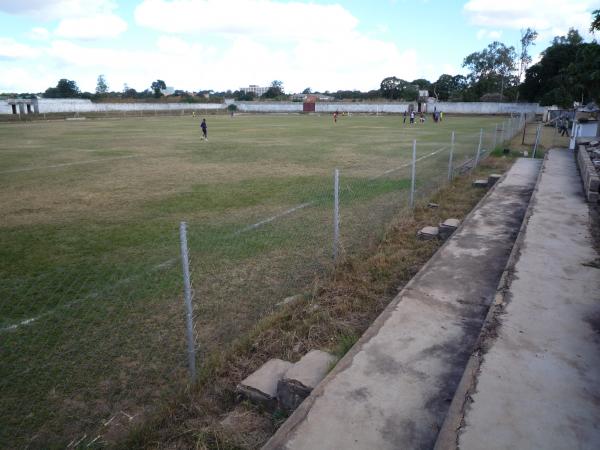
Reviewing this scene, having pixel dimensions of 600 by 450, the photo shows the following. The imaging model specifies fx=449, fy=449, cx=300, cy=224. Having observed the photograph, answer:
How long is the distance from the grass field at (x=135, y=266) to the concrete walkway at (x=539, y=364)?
252 cm

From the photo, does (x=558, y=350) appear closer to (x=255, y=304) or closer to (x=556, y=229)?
(x=255, y=304)

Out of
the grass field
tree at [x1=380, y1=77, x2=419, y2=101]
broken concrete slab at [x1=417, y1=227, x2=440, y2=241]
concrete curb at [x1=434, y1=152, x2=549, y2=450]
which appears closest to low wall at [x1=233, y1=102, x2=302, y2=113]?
tree at [x1=380, y1=77, x2=419, y2=101]

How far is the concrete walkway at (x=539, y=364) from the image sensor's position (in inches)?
116

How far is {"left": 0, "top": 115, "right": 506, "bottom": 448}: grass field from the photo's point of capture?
414cm

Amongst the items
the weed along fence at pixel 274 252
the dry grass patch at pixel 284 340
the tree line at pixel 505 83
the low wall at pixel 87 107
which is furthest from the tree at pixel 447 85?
the dry grass patch at pixel 284 340

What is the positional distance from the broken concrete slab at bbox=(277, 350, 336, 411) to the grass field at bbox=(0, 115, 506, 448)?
1072mm

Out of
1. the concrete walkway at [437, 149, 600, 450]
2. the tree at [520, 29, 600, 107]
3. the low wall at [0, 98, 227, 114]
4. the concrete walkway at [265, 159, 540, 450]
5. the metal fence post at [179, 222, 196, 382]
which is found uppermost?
the tree at [520, 29, 600, 107]

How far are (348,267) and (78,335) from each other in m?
3.65

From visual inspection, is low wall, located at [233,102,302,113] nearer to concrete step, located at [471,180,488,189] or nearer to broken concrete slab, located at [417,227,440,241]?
concrete step, located at [471,180,488,189]

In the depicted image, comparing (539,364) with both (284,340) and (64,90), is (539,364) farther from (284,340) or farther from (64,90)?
(64,90)

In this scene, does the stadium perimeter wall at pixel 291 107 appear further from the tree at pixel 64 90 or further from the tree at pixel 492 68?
the tree at pixel 64 90

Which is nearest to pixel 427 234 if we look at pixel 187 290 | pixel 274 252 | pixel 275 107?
pixel 274 252

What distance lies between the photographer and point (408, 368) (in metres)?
3.93

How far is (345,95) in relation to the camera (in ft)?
447
